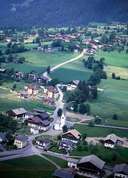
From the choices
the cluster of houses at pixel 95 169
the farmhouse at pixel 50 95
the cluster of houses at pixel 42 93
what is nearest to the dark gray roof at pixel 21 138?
the cluster of houses at pixel 95 169

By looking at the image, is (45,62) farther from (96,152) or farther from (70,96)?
(96,152)

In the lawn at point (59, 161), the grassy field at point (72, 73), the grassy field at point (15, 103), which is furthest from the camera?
the grassy field at point (72, 73)

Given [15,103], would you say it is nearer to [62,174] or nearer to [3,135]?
[3,135]

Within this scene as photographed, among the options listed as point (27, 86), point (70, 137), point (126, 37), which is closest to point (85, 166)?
point (70, 137)

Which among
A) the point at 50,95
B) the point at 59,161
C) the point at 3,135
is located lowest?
the point at 59,161

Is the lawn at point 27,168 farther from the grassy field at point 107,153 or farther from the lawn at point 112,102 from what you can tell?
the lawn at point 112,102

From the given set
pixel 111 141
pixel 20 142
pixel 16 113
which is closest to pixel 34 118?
pixel 16 113

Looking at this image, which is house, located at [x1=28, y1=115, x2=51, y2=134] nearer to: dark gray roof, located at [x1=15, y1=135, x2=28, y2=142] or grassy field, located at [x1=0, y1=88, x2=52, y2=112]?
dark gray roof, located at [x1=15, y1=135, x2=28, y2=142]
